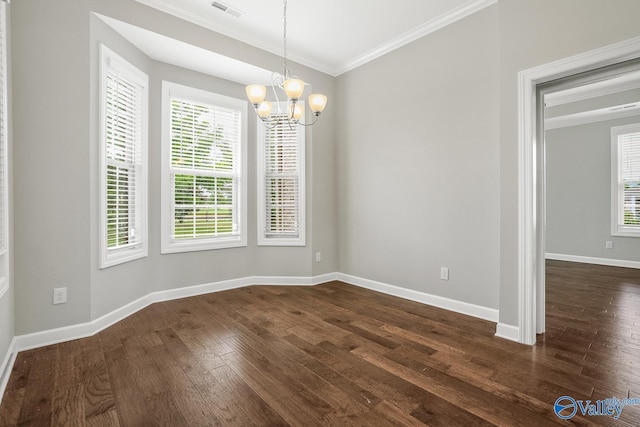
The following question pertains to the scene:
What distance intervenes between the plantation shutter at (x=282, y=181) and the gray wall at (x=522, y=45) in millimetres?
2626

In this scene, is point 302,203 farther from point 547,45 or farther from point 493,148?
point 547,45

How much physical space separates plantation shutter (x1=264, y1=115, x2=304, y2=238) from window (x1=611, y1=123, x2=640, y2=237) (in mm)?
5990

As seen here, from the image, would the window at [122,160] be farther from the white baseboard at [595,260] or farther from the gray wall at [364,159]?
the white baseboard at [595,260]

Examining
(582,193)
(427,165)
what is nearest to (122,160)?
(427,165)

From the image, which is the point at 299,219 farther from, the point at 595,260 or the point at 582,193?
the point at 595,260

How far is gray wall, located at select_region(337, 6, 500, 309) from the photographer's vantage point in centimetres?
311

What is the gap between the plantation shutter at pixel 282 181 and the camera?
4.53 metres

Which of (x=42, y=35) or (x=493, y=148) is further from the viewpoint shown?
(x=493, y=148)

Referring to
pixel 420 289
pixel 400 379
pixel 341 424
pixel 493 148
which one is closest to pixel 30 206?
pixel 341 424

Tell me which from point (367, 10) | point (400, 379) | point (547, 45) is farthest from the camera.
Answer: point (367, 10)

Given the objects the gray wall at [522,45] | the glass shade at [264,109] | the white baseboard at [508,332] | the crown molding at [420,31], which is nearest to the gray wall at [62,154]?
the glass shade at [264,109]

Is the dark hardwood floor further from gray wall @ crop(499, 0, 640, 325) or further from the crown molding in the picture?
the crown molding

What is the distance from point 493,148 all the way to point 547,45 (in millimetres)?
896

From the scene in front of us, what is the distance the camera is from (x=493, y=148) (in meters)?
3.03
